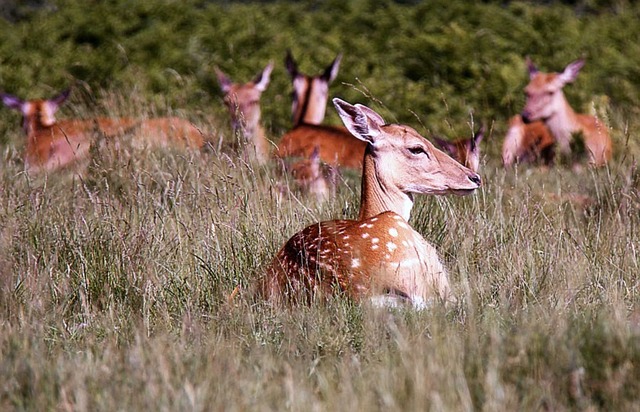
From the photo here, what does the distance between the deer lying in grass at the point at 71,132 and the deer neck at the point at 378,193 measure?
4.80 feet

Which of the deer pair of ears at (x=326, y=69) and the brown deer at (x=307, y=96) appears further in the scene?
the brown deer at (x=307, y=96)

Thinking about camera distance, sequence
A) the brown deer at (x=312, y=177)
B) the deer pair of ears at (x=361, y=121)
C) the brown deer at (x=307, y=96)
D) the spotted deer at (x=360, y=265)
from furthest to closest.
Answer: the brown deer at (x=307, y=96) → the brown deer at (x=312, y=177) → the deer pair of ears at (x=361, y=121) → the spotted deer at (x=360, y=265)

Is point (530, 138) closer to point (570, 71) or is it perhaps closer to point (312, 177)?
point (570, 71)

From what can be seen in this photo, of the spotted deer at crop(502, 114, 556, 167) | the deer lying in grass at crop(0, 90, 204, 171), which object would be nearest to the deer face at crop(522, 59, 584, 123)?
the spotted deer at crop(502, 114, 556, 167)

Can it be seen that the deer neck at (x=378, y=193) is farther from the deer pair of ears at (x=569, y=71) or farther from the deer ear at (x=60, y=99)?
the deer pair of ears at (x=569, y=71)

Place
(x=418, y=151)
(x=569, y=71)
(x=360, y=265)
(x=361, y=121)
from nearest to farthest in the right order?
(x=360, y=265) → (x=361, y=121) → (x=418, y=151) → (x=569, y=71)

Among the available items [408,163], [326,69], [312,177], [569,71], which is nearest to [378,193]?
[408,163]

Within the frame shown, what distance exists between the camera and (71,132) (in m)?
9.62

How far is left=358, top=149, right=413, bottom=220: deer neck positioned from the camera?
20.1ft

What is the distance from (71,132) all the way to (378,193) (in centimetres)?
418

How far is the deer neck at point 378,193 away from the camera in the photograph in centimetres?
611

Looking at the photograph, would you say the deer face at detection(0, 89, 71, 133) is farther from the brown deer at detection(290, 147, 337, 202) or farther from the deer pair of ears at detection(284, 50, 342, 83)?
the brown deer at detection(290, 147, 337, 202)

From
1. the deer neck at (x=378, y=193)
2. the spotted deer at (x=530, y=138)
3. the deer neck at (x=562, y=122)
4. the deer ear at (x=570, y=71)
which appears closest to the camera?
the deer neck at (x=378, y=193)

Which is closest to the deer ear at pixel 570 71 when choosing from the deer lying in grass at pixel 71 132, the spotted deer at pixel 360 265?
the deer lying in grass at pixel 71 132
